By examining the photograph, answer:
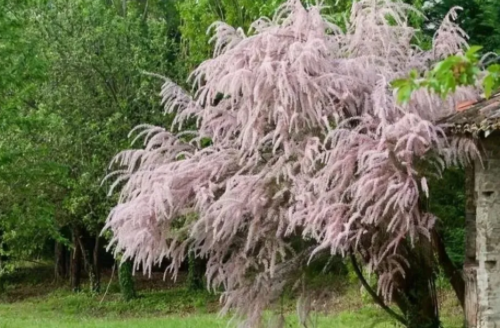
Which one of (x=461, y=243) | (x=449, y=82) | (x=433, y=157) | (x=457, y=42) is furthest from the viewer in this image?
(x=461, y=243)

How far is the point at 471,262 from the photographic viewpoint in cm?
752

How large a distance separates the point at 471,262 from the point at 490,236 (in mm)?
877

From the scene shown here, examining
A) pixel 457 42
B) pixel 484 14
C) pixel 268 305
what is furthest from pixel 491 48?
pixel 268 305

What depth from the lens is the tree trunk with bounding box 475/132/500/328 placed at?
670 cm

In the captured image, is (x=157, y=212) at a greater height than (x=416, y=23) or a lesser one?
lesser

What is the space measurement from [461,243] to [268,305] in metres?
6.26

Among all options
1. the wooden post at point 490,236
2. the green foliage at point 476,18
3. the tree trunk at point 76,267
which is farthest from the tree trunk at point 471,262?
the tree trunk at point 76,267

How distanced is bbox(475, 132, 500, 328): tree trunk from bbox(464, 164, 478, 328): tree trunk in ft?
1.77

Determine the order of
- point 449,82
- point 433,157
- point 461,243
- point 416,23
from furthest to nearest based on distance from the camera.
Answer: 1. point 461,243
2. point 416,23
3. point 433,157
4. point 449,82

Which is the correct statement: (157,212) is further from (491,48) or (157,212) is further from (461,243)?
(491,48)

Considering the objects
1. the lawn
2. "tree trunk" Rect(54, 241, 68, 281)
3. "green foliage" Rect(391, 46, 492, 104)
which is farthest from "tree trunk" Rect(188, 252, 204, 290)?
"green foliage" Rect(391, 46, 492, 104)

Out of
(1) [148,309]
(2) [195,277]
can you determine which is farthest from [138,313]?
(2) [195,277]

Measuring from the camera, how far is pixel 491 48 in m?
13.5

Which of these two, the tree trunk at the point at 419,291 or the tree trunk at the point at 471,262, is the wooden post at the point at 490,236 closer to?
the tree trunk at the point at 471,262
